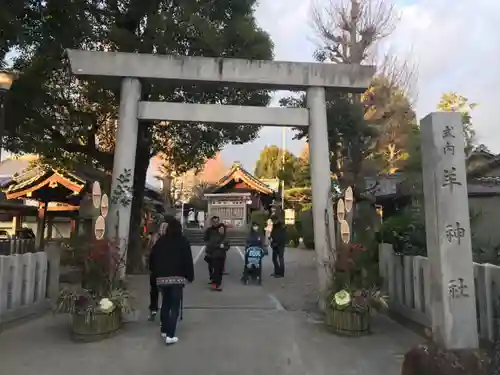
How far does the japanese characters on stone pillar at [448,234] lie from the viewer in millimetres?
5219

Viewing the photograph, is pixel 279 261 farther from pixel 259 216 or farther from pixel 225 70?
pixel 259 216

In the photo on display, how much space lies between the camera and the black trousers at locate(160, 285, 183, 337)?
6336 millimetres

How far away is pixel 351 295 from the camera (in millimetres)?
6973

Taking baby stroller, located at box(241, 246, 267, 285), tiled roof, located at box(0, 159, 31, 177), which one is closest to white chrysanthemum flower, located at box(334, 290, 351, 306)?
baby stroller, located at box(241, 246, 267, 285)

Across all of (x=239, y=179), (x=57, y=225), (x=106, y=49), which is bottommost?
(x=57, y=225)

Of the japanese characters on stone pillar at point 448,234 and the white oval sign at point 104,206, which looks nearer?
the japanese characters on stone pillar at point 448,234

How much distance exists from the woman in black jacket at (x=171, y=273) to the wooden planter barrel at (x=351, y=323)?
91.3 inches

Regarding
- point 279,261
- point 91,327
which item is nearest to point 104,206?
point 91,327

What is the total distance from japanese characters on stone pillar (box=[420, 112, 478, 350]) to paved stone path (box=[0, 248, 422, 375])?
0.87 meters

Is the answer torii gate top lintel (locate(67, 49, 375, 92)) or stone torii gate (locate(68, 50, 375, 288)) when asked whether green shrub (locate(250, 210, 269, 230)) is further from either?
torii gate top lintel (locate(67, 49, 375, 92))

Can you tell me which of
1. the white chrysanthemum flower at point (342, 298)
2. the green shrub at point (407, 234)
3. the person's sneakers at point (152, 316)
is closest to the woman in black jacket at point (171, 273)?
the person's sneakers at point (152, 316)

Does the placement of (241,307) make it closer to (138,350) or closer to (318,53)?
(138,350)

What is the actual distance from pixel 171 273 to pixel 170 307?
47 cm

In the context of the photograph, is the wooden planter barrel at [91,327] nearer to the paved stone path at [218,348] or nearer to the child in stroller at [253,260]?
the paved stone path at [218,348]
